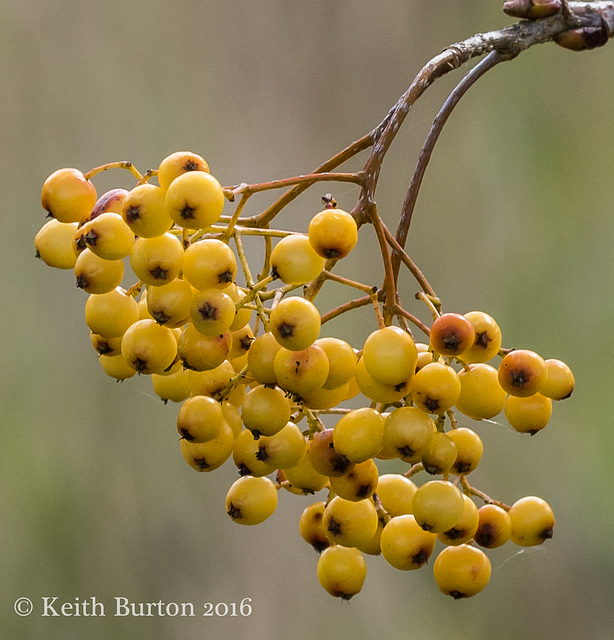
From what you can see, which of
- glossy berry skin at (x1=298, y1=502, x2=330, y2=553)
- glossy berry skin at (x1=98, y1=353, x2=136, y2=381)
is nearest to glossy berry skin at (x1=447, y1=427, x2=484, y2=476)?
glossy berry skin at (x1=298, y1=502, x2=330, y2=553)

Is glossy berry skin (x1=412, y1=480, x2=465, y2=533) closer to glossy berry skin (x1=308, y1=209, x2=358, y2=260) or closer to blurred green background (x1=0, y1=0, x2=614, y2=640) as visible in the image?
glossy berry skin (x1=308, y1=209, x2=358, y2=260)

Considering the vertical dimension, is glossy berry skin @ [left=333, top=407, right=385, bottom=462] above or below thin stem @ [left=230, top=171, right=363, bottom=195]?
below

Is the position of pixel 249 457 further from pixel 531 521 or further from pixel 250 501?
pixel 531 521

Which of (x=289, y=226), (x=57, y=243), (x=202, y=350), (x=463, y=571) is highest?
(x=289, y=226)

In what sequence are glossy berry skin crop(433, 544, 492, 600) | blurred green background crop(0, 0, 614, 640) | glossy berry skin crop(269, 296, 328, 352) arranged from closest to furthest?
glossy berry skin crop(269, 296, 328, 352)
glossy berry skin crop(433, 544, 492, 600)
blurred green background crop(0, 0, 614, 640)

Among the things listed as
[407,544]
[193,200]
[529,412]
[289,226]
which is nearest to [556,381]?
[529,412]
